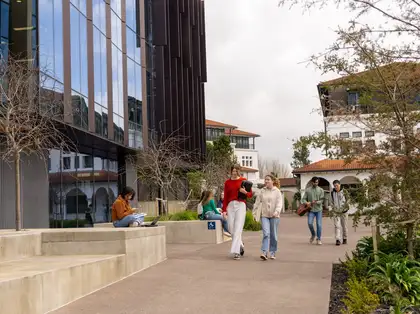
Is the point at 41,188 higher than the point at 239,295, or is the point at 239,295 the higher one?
the point at 41,188

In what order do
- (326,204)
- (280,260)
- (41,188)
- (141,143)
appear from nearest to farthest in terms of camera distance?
(280,260) → (326,204) → (41,188) → (141,143)

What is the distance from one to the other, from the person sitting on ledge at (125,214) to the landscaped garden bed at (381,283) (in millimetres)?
3749

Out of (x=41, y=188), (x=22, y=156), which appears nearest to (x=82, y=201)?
(x=41, y=188)

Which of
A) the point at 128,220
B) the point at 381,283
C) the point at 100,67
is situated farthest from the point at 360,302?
the point at 100,67

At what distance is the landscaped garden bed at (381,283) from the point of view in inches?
245

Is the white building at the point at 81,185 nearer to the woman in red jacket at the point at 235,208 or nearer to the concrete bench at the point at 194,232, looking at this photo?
the concrete bench at the point at 194,232

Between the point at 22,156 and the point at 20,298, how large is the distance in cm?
1534

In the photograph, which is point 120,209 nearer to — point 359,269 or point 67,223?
point 359,269

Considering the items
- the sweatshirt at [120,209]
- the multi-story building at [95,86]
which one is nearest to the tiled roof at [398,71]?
the sweatshirt at [120,209]

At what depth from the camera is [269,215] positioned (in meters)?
11.1

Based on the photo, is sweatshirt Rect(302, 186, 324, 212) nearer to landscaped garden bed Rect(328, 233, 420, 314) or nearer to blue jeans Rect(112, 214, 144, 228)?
landscaped garden bed Rect(328, 233, 420, 314)

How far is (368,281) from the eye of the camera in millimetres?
7594

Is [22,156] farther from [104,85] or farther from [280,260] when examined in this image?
[280,260]

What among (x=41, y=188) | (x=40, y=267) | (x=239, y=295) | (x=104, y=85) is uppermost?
(x=104, y=85)
